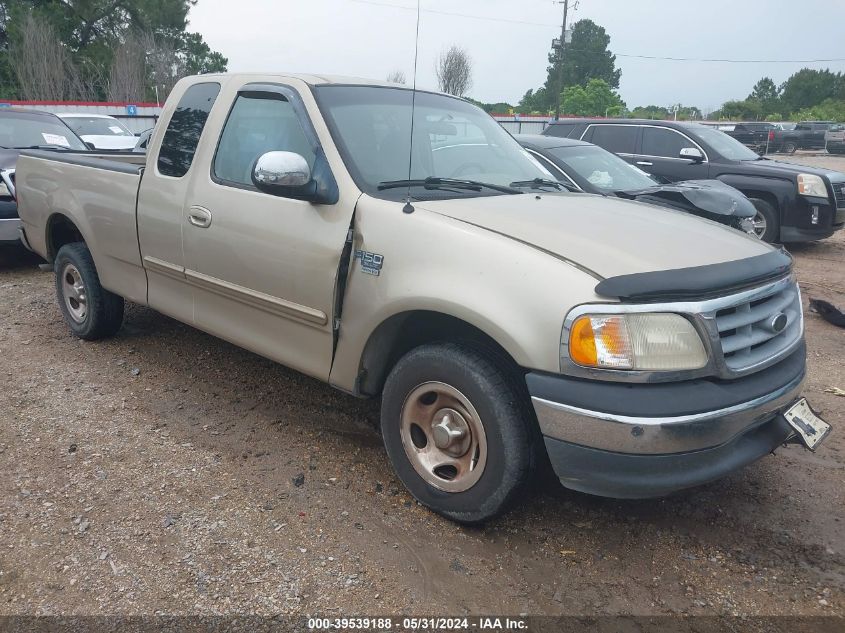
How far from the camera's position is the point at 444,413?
2.93 meters

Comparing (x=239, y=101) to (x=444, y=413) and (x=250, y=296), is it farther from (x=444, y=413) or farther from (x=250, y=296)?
(x=444, y=413)

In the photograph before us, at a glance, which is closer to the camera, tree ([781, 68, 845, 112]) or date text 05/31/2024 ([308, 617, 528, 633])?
date text 05/31/2024 ([308, 617, 528, 633])

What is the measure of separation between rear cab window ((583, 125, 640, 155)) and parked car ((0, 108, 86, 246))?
7.22m

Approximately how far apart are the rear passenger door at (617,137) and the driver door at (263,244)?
304 inches

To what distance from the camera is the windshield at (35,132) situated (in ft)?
27.7

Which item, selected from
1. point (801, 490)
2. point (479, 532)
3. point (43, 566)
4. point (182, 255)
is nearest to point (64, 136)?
point (182, 255)

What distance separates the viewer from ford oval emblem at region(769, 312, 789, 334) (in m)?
2.78

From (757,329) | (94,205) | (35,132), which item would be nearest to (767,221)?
(757,329)

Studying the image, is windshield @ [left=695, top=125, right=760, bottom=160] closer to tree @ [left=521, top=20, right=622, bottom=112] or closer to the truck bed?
the truck bed

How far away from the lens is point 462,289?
2.71 m

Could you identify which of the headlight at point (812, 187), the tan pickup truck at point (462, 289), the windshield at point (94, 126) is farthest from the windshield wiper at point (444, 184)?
the windshield at point (94, 126)

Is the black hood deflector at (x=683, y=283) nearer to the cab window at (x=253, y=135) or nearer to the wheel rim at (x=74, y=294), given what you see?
the cab window at (x=253, y=135)

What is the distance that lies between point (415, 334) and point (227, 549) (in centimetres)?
120

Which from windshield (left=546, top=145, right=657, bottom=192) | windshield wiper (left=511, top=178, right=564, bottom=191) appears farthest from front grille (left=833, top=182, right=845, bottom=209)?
windshield wiper (left=511, top=178, right=564, bottom=191)
